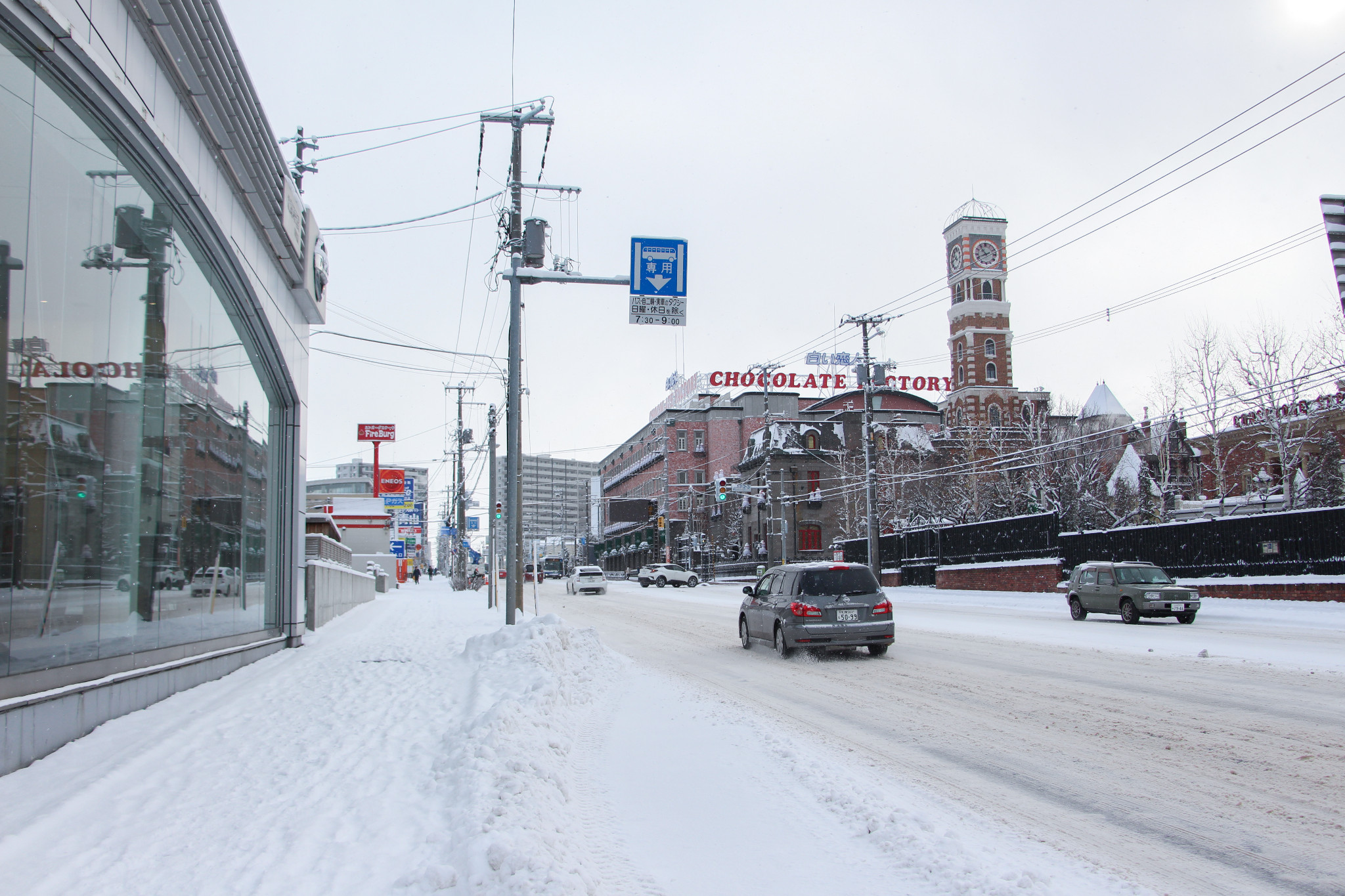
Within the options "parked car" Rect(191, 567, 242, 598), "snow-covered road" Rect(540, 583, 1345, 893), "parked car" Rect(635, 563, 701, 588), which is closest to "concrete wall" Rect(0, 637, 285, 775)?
"parked car" Rect(191, 567, 242, 598)

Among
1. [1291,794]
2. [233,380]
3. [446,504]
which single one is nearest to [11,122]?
[233,380]

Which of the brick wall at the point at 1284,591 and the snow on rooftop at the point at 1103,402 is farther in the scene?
the snow on rooftop at the point at 1103,402

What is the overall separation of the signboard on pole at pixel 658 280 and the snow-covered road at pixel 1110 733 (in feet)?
18.3

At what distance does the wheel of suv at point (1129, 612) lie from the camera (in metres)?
20.3

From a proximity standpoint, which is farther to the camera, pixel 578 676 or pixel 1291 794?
pixel 578 676

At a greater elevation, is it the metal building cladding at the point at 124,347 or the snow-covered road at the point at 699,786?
the metal building cladding at the point at 124,347

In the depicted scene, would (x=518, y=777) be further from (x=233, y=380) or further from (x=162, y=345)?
(x=233, y=380)

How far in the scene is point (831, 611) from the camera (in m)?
14.3

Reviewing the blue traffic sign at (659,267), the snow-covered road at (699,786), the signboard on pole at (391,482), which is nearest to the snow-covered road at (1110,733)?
the snow-covered road at (699,786)

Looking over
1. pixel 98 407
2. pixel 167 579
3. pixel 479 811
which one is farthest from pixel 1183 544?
pixel 98 407

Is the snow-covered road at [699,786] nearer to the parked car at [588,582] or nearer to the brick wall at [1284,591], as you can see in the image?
the brick wall at [1284,591]

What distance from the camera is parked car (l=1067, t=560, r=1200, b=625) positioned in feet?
65.7

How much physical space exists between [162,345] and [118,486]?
2.04 metres

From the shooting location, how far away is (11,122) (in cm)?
652
